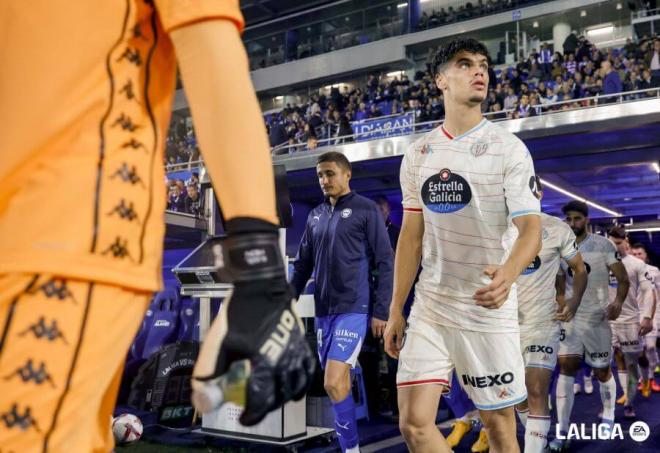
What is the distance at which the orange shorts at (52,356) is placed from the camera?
0.69 meters

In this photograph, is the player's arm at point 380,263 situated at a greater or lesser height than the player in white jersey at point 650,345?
greater

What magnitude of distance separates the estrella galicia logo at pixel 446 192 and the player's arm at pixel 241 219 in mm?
2208

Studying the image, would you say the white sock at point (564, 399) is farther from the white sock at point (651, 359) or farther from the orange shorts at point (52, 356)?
the orange shorts at point (52, 356)

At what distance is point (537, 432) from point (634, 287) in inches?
171

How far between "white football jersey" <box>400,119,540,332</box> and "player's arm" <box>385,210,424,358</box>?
9 cm

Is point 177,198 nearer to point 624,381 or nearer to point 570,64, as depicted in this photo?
point 570,64

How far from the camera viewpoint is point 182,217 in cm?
873

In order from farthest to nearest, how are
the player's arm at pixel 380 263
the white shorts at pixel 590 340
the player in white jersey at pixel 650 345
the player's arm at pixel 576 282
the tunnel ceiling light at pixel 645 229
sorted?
the tunnel ceiling light at pixel 645 229, the player in white jersey at pixel 650 345, the white shorts at pixel 590 340, the player's arm at pixel 576 282, the player's arm at pixel 380 263

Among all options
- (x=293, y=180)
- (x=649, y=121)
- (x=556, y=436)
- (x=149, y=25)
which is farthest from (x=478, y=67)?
(x=293, y=180)

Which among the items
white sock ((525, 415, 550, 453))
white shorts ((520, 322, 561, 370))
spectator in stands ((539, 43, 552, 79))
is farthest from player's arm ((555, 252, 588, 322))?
spectator in stands ((539, 43, 552, 79))

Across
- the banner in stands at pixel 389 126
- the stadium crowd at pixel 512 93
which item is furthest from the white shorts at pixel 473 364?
the banner in stands at pixel 389 126

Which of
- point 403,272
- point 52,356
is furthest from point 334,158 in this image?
point 52,356

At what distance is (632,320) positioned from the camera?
7.62 m

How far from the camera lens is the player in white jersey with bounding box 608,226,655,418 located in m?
7.13
